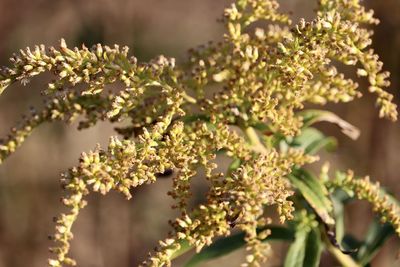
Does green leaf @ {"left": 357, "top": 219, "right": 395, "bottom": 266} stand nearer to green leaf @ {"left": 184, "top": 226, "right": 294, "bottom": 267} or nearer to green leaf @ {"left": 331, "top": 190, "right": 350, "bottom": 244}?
green leaf @ {"left": 331, "top": 190, "right": 350, "bottom": 244}

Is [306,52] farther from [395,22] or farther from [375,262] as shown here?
[395,22]

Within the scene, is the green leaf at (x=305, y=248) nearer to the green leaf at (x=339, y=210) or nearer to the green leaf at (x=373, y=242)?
the green leaf at (x=339, y=210)

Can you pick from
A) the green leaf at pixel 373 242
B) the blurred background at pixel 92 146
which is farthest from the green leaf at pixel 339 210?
the blurred background at pixel 92 146

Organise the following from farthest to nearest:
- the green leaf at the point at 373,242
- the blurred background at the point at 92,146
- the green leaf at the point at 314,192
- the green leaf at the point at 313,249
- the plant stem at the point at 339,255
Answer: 1. the blurred background at the point at 92,146
2. the green leaf at the point at 373,242
3. the plant stem at the point at 339,255
4. the green leaf at the point at 313,249
5. the green leaf at the point at 314,192

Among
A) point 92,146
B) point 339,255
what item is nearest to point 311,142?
point 339,255

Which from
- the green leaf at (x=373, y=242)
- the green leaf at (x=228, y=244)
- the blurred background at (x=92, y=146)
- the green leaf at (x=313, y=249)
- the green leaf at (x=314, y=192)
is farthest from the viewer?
the blurred background at (x=92, y=146)

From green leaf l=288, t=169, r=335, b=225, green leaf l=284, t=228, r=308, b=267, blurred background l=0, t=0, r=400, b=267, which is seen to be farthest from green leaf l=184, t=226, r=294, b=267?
blurred background l=0, t=0, r=400, b=267
